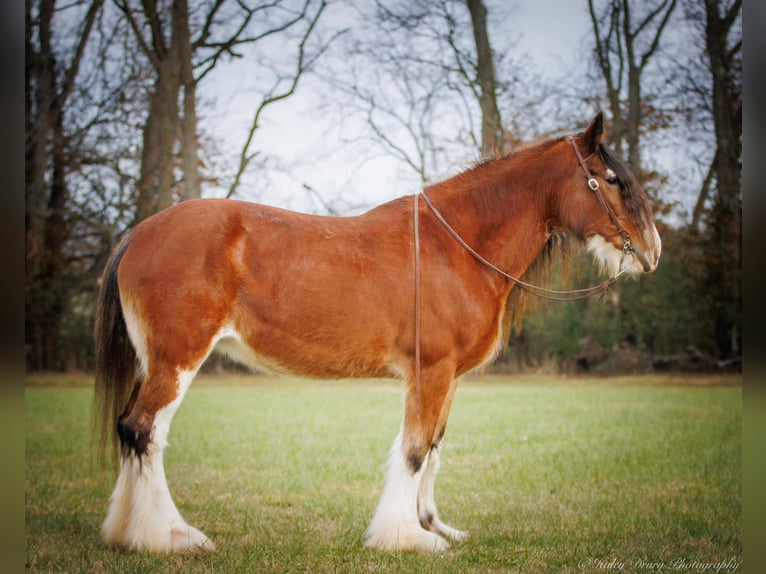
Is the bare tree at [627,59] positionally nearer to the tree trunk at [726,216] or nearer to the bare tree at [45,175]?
the tree trunk at [726,216]

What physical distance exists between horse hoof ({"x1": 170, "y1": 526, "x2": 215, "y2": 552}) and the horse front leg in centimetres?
93

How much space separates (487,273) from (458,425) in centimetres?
513

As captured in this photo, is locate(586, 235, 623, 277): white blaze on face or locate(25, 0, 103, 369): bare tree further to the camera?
locate(25, 0, 103, 369): bare tree

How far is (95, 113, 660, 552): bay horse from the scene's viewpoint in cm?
361

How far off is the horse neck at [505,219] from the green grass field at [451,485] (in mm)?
1777

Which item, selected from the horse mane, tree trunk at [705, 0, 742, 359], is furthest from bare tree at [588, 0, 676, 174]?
the horse mane

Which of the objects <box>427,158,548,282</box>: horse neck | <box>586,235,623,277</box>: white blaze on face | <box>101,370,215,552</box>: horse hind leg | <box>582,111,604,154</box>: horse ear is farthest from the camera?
<box>427,158,548,282</box>: horse neck

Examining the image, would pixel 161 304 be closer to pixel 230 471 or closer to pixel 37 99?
pixel 230 471

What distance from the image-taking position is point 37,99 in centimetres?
1388

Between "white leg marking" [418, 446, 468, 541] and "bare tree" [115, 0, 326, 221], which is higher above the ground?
"bare tree" [115, 0, 326, 221]

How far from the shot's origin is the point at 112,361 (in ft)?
12.8

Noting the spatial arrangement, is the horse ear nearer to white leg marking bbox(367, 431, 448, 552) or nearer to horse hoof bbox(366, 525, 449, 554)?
white leg marking bbox(367, 431, 448, 552)

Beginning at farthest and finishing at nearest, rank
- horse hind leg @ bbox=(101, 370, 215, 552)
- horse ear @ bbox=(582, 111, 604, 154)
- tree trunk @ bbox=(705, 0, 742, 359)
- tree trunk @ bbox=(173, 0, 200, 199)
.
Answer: tree trunk @ bbox=(705, 0, 742, 359) → tree trunk @ bbox=(173, 0, 200, 199) → horse ear @ bbox=(582, 111, 604, 154) → horse hind leg @ bbox=(101, 370, 215, 552)
